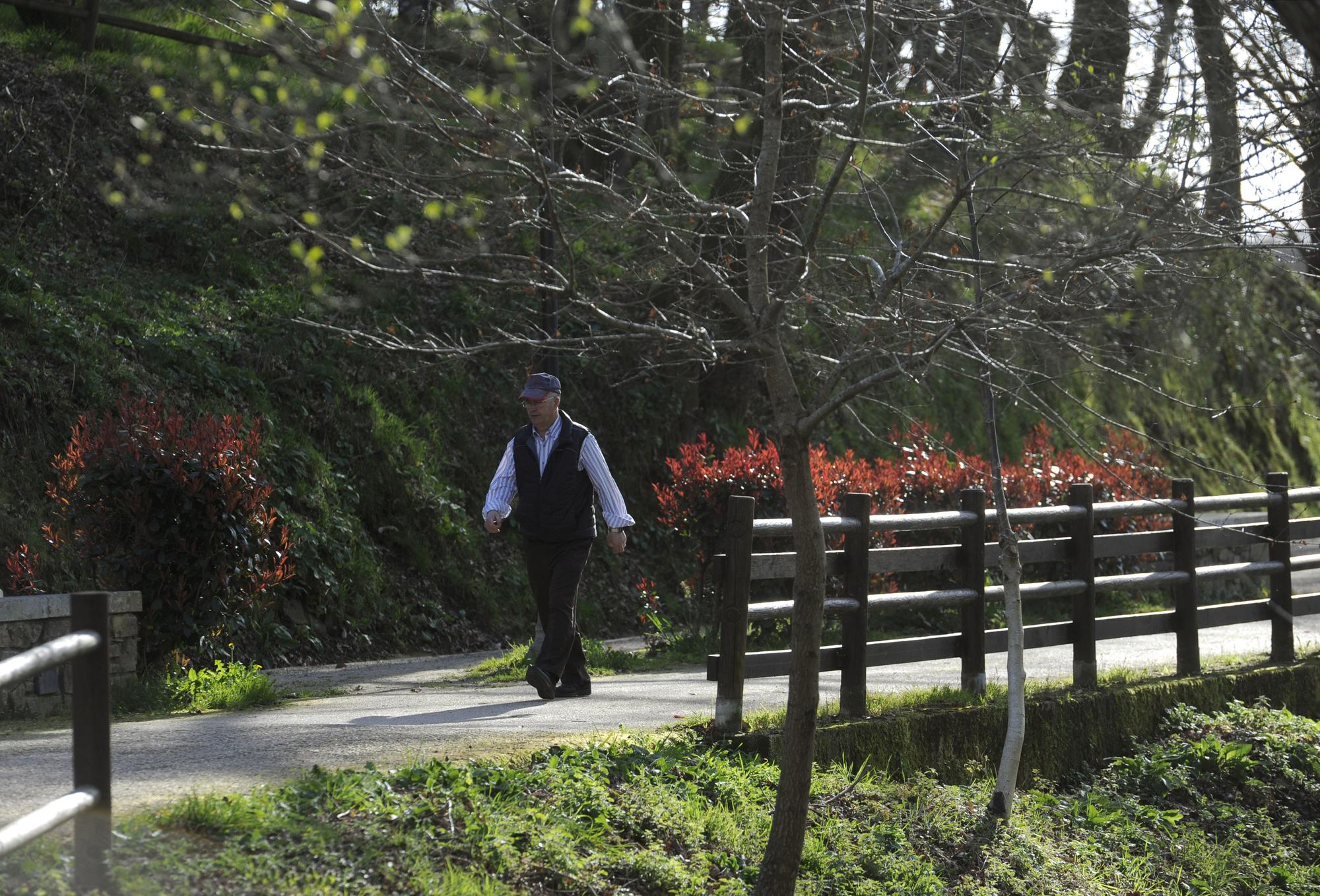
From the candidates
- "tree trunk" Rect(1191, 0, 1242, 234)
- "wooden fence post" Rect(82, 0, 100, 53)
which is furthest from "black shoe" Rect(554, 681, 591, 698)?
"wooden fence post" Rect(82, 0, 100, 53)

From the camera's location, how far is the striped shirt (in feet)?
26.0

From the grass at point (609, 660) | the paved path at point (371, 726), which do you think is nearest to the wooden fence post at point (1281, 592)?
the paved path at point (371, 726)

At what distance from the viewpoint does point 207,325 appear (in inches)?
488

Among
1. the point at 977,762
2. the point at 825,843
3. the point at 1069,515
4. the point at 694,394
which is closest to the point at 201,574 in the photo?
the point at 825,843

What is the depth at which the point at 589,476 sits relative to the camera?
8.02m

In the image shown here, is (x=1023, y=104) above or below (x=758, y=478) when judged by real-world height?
above

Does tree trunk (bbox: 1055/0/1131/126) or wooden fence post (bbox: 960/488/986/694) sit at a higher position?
tree trunk (bbox: 1055/0/1131/126)

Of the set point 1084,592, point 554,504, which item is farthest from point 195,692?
point 1084,592

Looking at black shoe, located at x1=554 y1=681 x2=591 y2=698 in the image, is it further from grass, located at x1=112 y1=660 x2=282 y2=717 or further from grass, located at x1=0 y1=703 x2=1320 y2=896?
grass, located at x1=112 y1=660 x2=282 y2=717

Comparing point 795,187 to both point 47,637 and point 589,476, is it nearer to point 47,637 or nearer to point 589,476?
point 589,476

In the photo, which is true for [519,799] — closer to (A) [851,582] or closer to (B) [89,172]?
(A) [851,582]

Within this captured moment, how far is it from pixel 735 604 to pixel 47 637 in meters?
4.11

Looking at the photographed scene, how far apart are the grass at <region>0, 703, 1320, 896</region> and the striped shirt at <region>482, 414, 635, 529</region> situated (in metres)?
1.65

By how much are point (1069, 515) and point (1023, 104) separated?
271 cm
